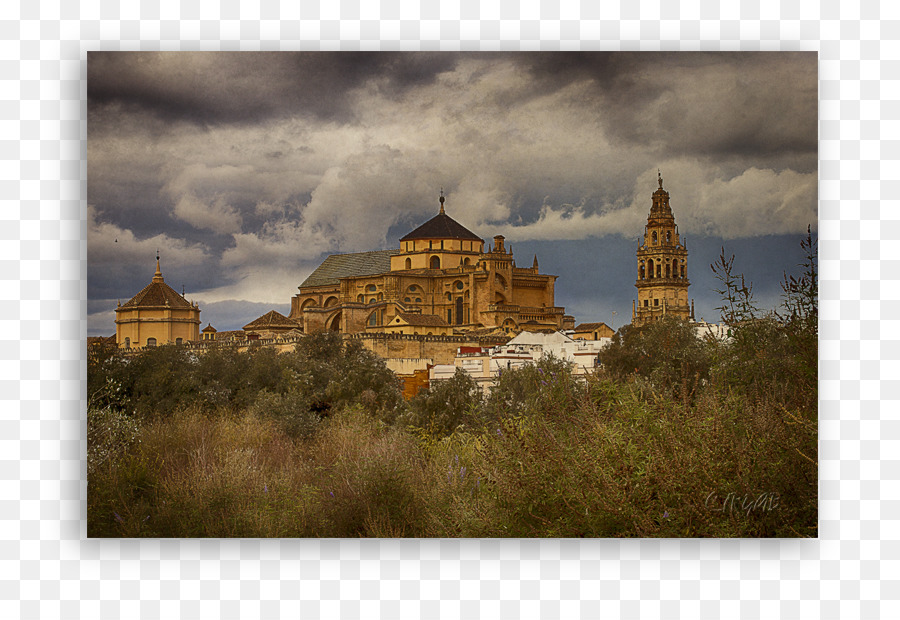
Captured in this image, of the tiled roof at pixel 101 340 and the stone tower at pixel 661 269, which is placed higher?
the stone tower at pixel 661 269

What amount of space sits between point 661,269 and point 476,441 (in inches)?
63.9

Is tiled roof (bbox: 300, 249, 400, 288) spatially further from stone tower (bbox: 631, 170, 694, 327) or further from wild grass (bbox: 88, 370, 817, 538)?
stone tower (bbox: 631, 170, 694, 327)

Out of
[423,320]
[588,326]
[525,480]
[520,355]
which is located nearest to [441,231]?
[423,320]

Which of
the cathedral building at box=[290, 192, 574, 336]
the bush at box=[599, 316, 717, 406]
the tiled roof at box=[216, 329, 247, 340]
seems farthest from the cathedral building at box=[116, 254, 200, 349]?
the bush at box=[599, 316, 717, 406]

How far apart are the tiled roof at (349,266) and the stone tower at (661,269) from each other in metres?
1.69

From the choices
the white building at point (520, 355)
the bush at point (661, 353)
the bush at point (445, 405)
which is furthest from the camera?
the bush at point (445, 405)

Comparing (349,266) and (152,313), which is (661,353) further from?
(152,313)

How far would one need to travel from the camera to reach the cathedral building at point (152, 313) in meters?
5.29

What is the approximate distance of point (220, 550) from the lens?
16.3 feet

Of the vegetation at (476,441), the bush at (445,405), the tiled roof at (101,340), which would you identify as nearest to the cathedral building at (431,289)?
the vegetation at (476,441)

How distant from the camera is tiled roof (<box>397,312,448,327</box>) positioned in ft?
20.0

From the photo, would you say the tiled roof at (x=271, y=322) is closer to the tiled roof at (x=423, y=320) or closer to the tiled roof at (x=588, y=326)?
the tiled roof at (x=423, y=320)

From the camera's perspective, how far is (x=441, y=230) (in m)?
5.70

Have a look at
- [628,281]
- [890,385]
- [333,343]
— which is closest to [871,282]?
[890,385]
